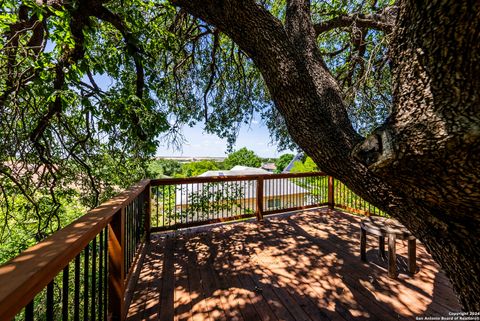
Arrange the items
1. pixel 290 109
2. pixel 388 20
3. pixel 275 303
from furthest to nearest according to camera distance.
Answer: pixel 388 20 < pixel 275 303 < pixel 290 109

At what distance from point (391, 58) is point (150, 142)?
2508 millimetres

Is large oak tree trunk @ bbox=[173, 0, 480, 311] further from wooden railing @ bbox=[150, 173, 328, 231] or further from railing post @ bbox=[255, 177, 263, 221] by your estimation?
railing post @ bbox=[255, 177, 263, 221]

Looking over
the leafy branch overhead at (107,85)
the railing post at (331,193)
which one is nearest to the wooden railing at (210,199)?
the railing post at (331,193)

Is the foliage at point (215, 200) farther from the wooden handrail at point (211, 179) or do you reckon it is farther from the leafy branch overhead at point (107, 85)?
the leafy branch overhead at point (107, 85)

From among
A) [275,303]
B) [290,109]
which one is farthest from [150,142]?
[275,303]

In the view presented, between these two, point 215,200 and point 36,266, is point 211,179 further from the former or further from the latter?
point 36,266

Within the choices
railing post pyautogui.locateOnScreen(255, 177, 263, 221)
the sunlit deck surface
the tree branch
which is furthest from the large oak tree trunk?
railing post pyautogui.locateOnScreen(255, 177, 263, 221)

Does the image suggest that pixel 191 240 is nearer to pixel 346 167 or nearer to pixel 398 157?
Result: pixel 346 167

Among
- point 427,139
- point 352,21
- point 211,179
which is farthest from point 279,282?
point 352,21

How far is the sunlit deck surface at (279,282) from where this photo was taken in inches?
81.4

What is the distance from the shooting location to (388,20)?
255 cm

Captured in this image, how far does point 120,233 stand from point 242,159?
40166mm

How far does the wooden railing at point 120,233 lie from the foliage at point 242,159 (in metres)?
35.1

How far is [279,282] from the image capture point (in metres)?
2.55
